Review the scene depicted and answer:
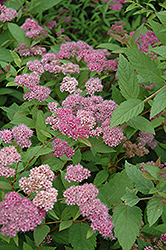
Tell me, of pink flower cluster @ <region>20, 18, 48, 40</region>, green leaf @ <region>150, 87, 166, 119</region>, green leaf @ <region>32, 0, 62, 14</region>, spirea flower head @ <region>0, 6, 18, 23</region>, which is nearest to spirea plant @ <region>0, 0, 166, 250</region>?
green leaf @ <region>150, 87, 166, 119</region>

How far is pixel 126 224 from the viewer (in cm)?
131

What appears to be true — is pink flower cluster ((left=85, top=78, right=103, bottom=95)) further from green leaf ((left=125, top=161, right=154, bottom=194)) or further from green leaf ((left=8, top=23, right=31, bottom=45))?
green leaf ((left=8, top=23, right=31, bottom=45))

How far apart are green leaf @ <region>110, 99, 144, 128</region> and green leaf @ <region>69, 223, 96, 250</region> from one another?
0.66m

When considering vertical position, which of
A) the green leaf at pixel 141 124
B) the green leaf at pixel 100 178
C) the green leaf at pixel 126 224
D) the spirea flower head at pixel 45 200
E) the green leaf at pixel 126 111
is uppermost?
the green leaf at pixel 126 111

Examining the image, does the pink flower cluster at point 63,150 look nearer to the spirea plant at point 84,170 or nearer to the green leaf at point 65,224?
the spirea plant at point 84,170

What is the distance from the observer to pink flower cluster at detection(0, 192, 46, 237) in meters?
1.16

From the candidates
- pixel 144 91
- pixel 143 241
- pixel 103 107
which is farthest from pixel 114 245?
pixel 144 91

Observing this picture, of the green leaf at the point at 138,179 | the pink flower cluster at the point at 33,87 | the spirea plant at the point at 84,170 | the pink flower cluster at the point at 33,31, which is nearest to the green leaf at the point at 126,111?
the spirea plant at the point at 84,170

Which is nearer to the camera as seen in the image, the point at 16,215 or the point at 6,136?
the point at 16,215

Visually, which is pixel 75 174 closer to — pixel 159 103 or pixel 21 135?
pixel 21 135

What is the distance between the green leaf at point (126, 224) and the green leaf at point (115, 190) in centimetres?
17

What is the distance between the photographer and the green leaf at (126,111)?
56.4 inches

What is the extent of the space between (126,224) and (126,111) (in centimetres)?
66

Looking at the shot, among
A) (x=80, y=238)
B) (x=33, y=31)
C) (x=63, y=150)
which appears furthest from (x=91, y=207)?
(x=33, y=31)
